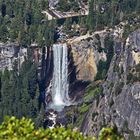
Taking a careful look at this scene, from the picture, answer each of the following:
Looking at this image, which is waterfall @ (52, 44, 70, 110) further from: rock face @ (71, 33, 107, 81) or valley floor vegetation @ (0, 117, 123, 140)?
valley floor vegetation @ (0, 117, 123, 140)

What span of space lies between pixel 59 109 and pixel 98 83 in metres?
12.2

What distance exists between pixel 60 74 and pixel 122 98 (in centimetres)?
4241

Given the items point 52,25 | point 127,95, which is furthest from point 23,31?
point 127,95

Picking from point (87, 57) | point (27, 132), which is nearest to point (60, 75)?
point (87, 57)

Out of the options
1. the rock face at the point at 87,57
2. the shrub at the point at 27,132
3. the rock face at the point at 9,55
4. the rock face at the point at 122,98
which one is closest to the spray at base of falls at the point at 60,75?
the rock face at the point at 87,57

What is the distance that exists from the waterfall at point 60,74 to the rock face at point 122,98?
22.8 m

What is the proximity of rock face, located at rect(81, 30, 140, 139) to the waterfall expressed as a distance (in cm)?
2284

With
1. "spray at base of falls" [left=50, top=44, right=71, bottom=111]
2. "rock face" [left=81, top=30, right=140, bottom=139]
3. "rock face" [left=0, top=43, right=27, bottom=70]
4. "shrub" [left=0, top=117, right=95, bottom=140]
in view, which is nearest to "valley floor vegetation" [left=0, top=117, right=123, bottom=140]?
"shrub" [left=0, top=117, right=95, bottom=140]

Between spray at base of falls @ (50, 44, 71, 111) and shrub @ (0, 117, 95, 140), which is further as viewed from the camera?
spray at base of falls @ (50, 44, 71, 111)

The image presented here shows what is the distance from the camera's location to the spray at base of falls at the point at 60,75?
184 metres

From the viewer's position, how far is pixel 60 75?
187 m

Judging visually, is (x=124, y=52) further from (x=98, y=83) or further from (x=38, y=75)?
(x=38, y=75)

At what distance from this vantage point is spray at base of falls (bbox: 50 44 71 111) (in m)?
184

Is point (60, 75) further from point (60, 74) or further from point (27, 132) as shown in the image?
point (27, 132)
